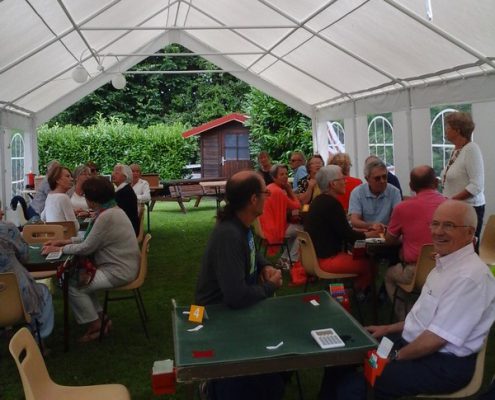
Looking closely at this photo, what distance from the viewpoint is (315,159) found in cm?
767

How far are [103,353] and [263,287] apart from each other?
2052 mm

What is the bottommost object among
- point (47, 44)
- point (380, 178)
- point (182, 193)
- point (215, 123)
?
point (182, 193)

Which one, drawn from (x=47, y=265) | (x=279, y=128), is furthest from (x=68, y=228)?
(x=279, y=128)

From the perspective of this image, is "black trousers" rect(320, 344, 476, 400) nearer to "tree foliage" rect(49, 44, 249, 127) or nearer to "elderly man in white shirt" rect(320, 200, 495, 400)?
"elderly man in white shirt" rect(320, 200, 495, 400)

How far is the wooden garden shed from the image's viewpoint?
2020 cm

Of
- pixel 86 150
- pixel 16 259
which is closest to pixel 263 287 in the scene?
pixel 16 259

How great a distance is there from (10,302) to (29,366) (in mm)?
1488

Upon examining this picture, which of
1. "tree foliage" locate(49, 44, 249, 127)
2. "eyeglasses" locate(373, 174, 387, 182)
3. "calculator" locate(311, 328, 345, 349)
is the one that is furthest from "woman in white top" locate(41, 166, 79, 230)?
"tree foliage" locate(49, 44, 249, 127)

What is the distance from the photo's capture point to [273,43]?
11656 mm

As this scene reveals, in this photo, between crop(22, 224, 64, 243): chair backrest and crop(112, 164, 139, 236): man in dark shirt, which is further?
crop(112, 164, 139, 236): man in dark shirt

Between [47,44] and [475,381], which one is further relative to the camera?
[47,44]

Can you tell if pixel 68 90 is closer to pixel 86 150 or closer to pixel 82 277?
pixel 86 150

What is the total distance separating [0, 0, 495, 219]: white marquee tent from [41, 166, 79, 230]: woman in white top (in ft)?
8.03

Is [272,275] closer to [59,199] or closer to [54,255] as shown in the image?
[54,255]
